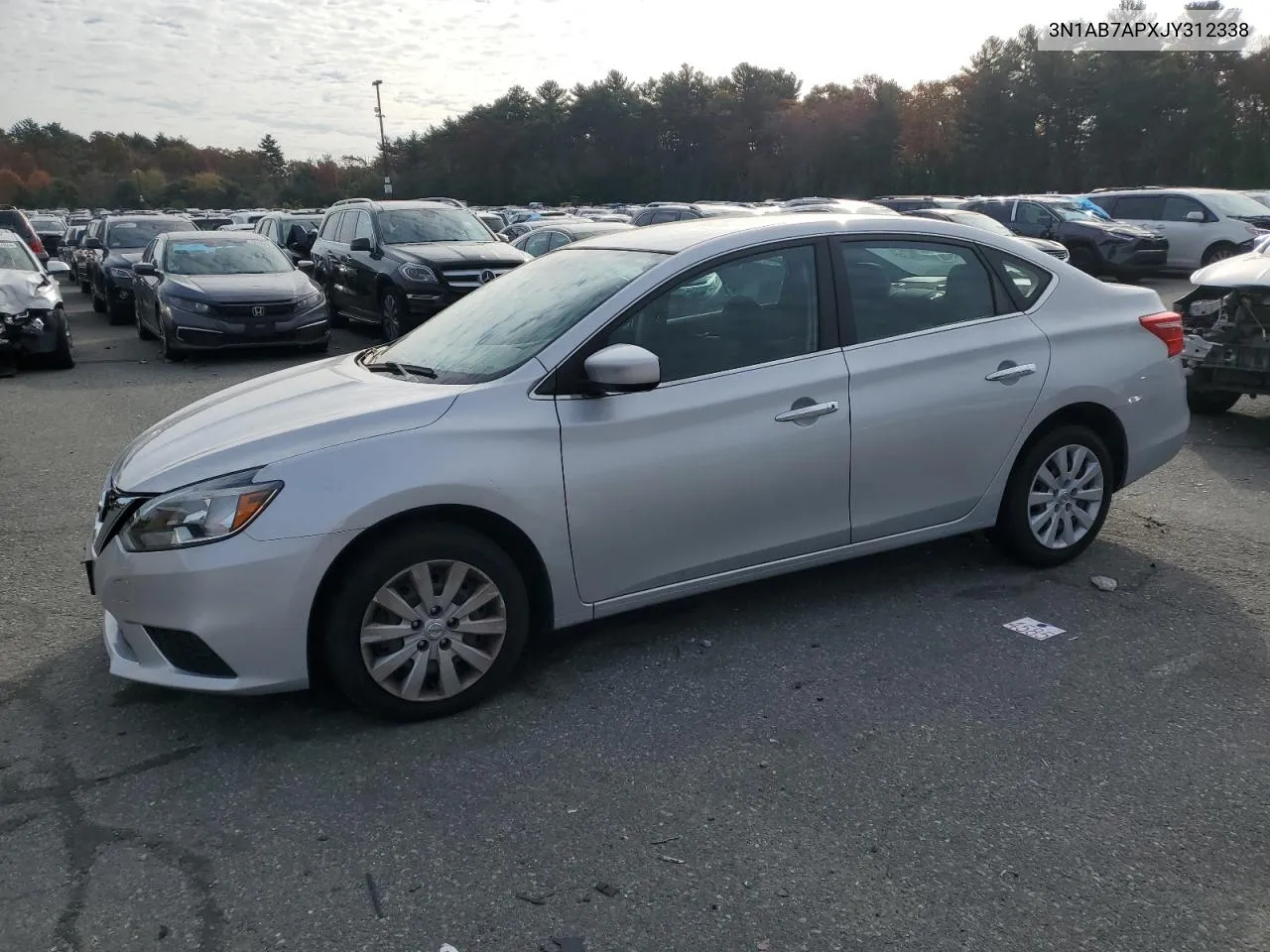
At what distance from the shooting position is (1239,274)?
7.92 metres

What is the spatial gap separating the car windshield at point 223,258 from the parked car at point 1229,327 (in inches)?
423

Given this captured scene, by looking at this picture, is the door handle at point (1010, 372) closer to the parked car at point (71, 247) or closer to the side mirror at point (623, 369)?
the side mirror at point (623, 369)

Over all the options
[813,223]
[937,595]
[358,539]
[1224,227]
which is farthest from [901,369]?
[1224,227]

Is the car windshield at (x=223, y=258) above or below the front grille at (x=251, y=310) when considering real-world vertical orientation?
above

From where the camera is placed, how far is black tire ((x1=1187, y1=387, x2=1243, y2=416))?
8.80 meters

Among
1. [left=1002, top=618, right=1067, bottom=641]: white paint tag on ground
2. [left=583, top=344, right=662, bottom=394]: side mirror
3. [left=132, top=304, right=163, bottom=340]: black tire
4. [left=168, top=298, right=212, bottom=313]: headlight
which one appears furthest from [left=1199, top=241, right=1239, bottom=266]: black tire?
[left=583, top=344, right=662, bottom=394]: side mirror

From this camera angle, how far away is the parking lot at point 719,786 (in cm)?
281

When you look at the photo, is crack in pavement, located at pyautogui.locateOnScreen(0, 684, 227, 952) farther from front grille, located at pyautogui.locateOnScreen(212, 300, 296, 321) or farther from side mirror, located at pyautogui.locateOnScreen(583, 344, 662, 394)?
front grille, located at pyautogui.locateOnScreen(212, 300, 296, 321)

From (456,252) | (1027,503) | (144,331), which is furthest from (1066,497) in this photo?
(144,331)

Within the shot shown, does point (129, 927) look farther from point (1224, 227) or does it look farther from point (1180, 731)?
point (1224, 227)

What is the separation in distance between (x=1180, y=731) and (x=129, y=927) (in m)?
3.32

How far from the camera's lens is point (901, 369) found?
4.64m

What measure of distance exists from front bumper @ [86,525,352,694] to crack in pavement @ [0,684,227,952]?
0.35 metres

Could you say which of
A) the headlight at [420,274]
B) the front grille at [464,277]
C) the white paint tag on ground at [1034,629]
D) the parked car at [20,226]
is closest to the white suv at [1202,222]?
the front grille at [464,277]
